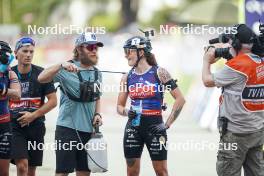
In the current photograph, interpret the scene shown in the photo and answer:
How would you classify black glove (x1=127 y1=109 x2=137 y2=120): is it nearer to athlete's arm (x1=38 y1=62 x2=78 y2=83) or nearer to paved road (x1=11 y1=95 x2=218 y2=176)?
athlete's arm (x1=38 y1=62 x2=78 y2=83)

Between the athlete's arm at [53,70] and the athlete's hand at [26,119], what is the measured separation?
79 centimetres

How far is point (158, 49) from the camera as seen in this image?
3216cm

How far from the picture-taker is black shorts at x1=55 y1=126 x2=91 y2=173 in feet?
29.8

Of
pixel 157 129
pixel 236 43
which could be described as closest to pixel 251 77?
pixel 236 43

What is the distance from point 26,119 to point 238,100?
2756 millimetres

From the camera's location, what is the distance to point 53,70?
888 centimetres

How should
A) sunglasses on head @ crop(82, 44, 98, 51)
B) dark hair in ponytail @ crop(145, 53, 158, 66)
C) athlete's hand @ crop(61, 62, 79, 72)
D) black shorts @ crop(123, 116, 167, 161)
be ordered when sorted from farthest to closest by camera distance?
dark hair in ponytail @ crop(145, 53, 158, 66) → black shorts @ crop(123, 116, 167, 161) → sunglasses on head @ crop(82, 44, 98, 51) → athlete's hand @ crop(61, 62, 79, 72)

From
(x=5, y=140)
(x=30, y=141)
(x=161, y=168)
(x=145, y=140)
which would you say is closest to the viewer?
(x=5, y=140)

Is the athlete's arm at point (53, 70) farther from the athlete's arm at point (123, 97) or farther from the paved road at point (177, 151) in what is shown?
the paved road at point (177, 151)

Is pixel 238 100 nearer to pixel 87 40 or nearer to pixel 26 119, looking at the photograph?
pixel 87 40

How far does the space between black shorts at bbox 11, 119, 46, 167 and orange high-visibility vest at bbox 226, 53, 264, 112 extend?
2852 mm

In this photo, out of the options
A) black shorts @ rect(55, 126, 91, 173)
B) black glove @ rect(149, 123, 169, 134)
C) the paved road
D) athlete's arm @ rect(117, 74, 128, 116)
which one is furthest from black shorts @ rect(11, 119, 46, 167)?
the paved road

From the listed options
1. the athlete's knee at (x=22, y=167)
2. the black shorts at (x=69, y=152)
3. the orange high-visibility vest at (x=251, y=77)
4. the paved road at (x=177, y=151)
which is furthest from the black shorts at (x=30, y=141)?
the orange high-visibility vest at (x=251, y=77)

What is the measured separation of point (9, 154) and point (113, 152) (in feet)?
17.7
